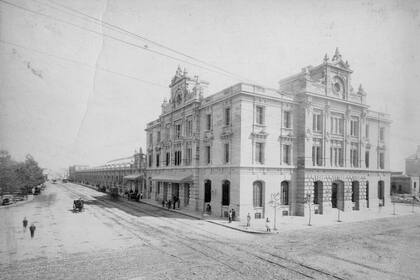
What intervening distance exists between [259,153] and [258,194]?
432 cm

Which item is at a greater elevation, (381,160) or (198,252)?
(381,160)

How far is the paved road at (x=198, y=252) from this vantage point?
1231 centimetres

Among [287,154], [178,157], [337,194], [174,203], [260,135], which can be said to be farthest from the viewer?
[178,157]

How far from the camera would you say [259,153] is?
28.7 meters

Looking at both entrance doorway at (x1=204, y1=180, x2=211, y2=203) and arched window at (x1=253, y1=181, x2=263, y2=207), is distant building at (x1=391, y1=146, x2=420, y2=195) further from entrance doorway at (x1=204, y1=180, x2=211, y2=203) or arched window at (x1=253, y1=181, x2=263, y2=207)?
entrance doorway at (x1=204, y1=180, x2=211, y2=203)

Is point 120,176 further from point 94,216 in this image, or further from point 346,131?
point 346,131

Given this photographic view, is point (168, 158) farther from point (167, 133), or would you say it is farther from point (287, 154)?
point (287, 154)

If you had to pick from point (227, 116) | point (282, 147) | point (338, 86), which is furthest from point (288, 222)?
point (338, 86)

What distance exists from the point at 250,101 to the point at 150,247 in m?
17.6

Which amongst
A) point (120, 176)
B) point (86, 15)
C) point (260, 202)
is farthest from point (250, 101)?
point (120, 176)

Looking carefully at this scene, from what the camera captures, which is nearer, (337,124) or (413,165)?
(337,124)

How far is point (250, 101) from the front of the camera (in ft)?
91.9

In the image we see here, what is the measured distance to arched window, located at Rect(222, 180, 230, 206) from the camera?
2859cm

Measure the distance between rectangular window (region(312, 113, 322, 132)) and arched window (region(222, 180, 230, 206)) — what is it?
12.6m
